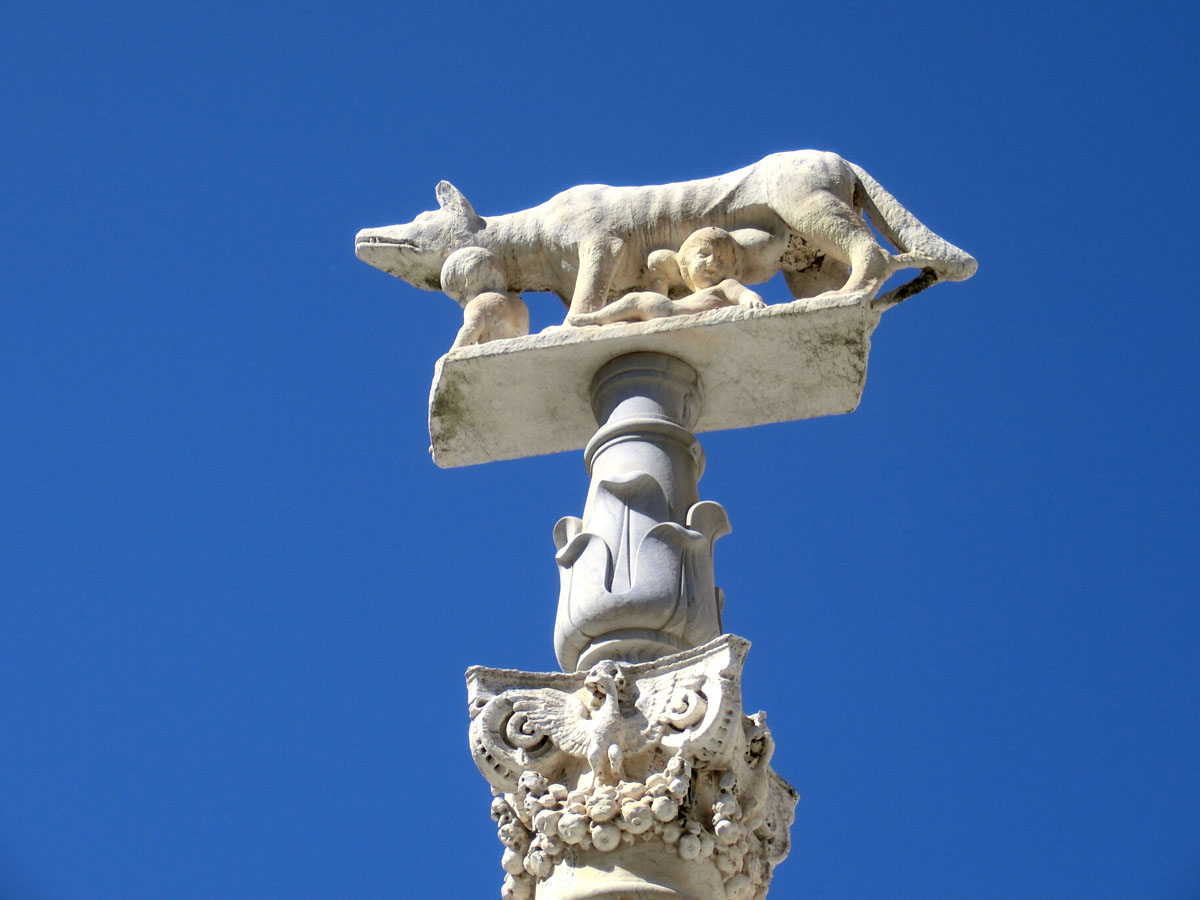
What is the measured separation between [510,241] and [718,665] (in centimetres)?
361

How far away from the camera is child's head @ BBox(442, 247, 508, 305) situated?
351 inches

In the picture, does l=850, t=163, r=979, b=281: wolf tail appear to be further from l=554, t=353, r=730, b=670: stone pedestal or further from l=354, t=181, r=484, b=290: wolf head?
l=354, t=181, r=484, b=290: wolf head

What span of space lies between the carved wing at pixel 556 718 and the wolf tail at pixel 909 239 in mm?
3316

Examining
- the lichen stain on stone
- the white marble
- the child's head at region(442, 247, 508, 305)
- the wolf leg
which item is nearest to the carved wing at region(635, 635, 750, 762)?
the wolf leg

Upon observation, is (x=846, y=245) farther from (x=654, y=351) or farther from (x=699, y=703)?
(x=699, y=703)

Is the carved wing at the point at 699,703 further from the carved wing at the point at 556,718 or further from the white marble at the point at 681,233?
the white marble at the point at 681,233

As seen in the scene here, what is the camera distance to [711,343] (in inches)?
326

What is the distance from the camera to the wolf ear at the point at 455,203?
9227mm

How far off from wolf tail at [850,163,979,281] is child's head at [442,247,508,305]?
213 centimetres

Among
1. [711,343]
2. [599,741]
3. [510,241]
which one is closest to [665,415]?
[711,343]

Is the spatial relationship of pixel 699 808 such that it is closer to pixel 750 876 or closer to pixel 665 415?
pixel 750 876

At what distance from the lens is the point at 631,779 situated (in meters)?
6.27

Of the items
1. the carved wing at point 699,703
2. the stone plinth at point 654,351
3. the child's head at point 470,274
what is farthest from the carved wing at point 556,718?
the child's head at point 470,274

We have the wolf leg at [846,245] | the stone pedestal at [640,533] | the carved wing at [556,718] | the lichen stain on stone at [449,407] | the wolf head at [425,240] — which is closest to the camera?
the carved wing at [556,718]
